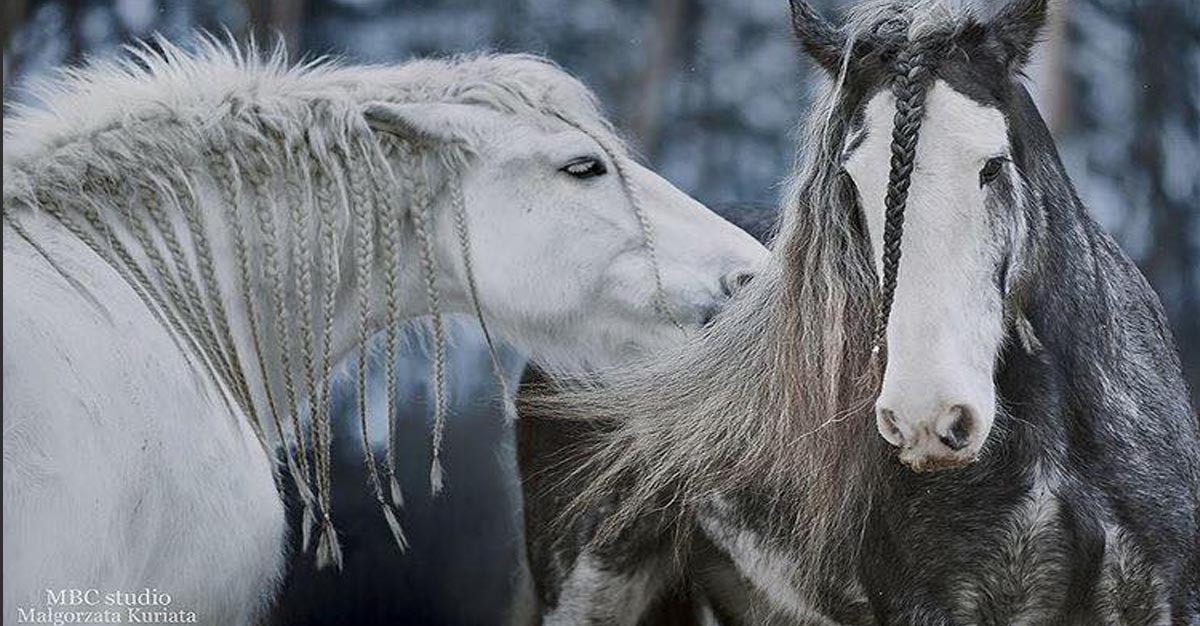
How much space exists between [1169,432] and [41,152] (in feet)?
4.53

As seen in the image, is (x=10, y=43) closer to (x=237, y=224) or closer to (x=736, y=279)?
(x=237, y=224)

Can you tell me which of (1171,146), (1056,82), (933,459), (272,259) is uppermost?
(272,259)

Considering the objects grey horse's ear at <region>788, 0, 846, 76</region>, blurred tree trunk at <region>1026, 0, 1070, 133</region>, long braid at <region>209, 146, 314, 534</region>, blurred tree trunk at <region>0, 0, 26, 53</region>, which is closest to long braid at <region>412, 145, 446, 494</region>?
long braid at <region>209, 146, 314, 534</region>

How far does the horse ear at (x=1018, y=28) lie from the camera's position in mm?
1993

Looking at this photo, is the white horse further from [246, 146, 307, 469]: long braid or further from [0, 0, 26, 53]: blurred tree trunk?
[0, 0, 26, 53]: blurred tree trunk

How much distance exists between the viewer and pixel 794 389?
2059mm

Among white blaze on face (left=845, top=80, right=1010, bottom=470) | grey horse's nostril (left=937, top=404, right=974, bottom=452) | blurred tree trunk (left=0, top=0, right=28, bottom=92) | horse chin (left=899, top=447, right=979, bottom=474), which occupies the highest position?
blurred tree trunk (left=0, top=0, right=28, bottom=92)

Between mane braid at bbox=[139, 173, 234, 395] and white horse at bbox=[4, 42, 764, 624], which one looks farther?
mane braid at bbox=[139, 173, 234, 395]

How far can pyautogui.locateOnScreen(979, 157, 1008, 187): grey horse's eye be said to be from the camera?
1.85 m

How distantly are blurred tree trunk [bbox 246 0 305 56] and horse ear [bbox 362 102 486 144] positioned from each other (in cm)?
55

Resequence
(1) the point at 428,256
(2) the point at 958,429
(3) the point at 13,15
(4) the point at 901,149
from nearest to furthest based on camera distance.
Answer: (2) the point at 958,429, (4) the point at 901,149, (1) the point at 428,256, (3) the point at 13,15

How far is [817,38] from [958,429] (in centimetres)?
57

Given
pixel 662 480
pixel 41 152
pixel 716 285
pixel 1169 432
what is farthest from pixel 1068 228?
pixel 41 152

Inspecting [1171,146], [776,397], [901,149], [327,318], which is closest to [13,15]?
[327,318]
